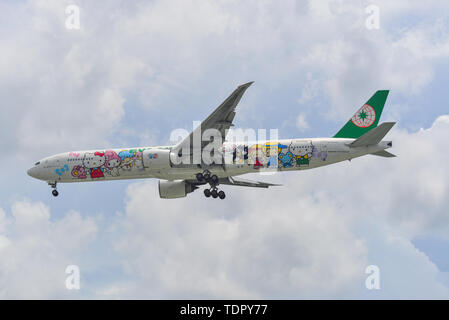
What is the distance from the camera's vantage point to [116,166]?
1652 inches

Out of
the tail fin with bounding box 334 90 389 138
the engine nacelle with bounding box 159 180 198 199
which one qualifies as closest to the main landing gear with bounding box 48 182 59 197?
the engine nacelle with bounding box 159 180 198 199

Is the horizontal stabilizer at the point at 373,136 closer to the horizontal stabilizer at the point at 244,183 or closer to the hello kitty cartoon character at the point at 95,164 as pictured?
the horizontal stabilizer at the point at 244,183

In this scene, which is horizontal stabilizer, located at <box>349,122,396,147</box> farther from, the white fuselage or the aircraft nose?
the aircraft nose

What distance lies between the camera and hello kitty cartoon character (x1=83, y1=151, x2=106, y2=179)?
42281 millimetres

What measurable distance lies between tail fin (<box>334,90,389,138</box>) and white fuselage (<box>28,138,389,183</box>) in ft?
8.17

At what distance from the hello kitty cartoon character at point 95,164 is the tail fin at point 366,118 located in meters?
15.7

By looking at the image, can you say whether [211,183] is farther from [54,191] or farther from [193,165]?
[54,191]

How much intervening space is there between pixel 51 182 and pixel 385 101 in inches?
931

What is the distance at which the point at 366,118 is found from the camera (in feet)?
143

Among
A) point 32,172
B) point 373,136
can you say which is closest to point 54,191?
point 32,172

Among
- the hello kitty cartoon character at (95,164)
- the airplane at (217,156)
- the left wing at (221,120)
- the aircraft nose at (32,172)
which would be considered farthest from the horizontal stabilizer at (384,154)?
the aircraft nose at (32,172)

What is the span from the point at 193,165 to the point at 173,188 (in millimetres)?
5345
